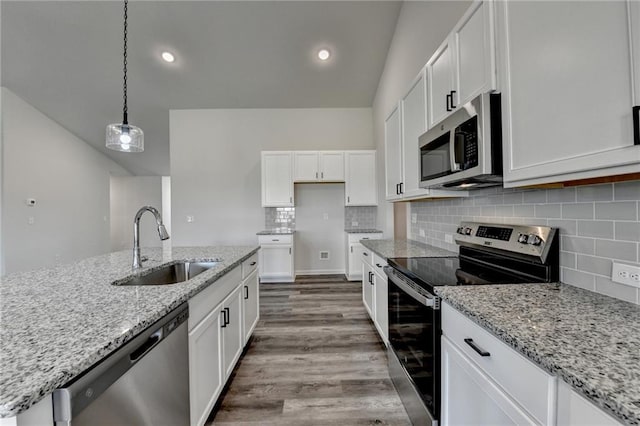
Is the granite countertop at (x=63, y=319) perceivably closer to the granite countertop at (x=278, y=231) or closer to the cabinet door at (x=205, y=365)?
the cabinet door at (x=205, y=365)

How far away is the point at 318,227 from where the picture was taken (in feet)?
16.6

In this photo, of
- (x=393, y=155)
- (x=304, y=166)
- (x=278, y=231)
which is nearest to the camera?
(x=393, y=155)

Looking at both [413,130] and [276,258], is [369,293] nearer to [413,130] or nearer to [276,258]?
[413,130]

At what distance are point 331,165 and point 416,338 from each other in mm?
3550

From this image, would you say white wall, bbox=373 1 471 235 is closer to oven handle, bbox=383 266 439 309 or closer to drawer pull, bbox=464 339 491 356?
oven handle, bbox=383 266 439 309

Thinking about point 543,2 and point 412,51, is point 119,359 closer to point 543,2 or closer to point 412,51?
point 543,2

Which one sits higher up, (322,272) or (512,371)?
(512,371)

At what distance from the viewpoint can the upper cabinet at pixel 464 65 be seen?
1218 millimetres

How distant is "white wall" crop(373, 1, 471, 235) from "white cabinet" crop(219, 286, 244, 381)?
7.01ft

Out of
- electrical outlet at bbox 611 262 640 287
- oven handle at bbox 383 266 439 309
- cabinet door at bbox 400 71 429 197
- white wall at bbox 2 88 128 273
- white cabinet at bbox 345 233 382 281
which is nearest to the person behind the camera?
electrical outlet at bbox 611 262 640 287

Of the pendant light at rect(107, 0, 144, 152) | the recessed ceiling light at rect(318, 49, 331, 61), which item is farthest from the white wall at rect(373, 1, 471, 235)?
the pendant light at rect(107, 0, 144, 152)

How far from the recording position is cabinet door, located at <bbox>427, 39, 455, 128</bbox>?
5.18 feet

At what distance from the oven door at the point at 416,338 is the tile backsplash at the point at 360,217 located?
3.16 m

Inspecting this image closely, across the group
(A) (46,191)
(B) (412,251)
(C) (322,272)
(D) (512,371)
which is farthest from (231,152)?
(D) (512,371)
